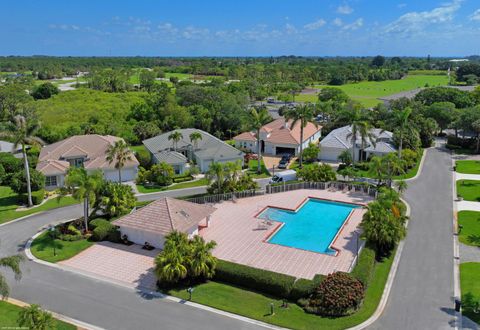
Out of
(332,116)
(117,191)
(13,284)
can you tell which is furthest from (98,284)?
(332,116)

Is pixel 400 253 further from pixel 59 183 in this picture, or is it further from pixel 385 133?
pixel 59 183

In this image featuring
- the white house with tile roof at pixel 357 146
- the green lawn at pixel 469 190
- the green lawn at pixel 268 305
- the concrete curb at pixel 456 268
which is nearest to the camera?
the green lawn at pixel 268 305

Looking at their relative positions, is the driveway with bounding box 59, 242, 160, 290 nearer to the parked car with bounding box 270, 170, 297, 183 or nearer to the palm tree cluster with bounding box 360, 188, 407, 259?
the palm tree cluster with bounding box 360, 188, 407, 259

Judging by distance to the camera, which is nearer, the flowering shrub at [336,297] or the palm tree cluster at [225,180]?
the flowering shrub at [336,297]

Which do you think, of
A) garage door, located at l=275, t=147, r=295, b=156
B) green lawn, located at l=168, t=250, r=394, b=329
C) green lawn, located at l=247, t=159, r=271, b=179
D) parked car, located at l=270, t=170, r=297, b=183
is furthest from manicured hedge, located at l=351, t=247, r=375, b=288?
garage door, located at l=275, t=147, r=295, b=156

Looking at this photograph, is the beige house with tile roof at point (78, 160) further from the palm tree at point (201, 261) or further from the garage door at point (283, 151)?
the palm tree at point (201, 261)

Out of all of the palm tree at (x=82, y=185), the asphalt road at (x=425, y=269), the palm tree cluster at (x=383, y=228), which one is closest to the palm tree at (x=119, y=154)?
the palm tree at (x=82, y=185)

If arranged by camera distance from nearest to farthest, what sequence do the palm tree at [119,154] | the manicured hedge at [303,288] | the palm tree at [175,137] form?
1. the manicured hedge at [303,288]
2. the palm tree at [119,154]
3. the palm tree at [175,137]
